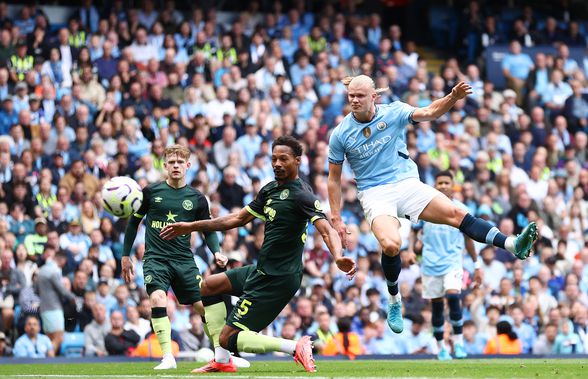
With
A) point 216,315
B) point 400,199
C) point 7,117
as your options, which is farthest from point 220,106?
point 400,199

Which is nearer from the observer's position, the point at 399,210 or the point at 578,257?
the point at 399,210

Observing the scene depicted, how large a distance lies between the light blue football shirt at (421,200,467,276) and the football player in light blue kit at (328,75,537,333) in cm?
355

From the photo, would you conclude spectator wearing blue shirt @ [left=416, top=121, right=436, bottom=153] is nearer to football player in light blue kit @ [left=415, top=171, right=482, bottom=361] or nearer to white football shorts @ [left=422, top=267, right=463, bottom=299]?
football player in light blue kit @ [left=415, top=171, right=482, bottom=361]

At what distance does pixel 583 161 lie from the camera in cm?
2548

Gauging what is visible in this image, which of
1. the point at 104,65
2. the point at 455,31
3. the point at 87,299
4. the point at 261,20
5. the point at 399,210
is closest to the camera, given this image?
the point at 399,210

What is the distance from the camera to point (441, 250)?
17.3 m

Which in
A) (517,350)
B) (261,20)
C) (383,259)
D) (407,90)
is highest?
(261,20)

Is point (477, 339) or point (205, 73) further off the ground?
point (205, 73)

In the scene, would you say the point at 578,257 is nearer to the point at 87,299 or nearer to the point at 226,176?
the point at 226,176

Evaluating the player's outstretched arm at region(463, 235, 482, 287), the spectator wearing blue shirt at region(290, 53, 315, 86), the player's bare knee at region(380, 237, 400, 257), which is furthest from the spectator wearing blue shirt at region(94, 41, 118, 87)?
the player's bare knee at region(380, 237, 400, 257)

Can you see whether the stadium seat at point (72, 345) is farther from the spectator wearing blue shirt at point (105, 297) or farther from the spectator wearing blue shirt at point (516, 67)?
the spectator wearing blue shirt at point (516, 67)

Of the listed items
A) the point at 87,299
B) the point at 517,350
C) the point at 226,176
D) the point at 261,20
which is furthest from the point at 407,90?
the point at 87,299

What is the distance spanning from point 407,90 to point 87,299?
9.09 metres

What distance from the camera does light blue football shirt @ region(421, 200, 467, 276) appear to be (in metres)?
17.3
